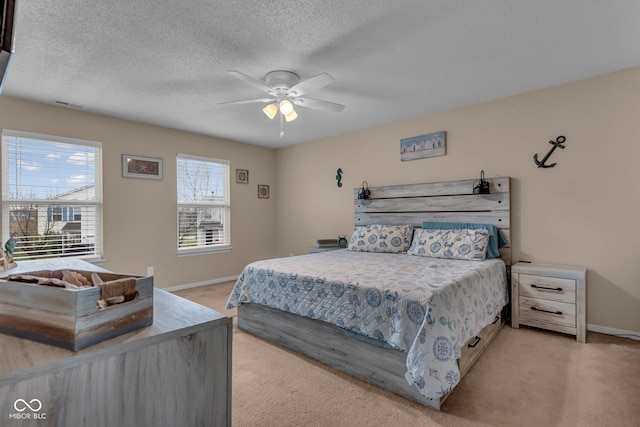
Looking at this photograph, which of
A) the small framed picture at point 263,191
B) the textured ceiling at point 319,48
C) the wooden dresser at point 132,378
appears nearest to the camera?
the wooden dresser at point 132,378

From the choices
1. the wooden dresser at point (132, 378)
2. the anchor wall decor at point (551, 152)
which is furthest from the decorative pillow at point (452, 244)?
the wooden dresser at point (132, 378)

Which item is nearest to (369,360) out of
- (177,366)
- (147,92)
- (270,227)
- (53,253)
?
(177,366)

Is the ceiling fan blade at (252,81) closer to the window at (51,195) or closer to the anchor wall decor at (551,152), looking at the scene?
the window at (51,195)

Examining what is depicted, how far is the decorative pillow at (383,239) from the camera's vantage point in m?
3.87

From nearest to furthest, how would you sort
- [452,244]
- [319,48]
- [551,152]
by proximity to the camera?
[319,48]
[551,152]
[452,244]

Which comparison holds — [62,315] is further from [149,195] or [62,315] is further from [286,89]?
[149,195]

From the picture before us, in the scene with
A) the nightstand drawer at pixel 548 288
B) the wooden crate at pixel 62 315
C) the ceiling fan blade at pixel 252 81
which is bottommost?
the nightstand drawer at pixel 548 288

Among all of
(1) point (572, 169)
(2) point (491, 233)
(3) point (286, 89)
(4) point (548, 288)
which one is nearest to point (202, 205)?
(3) point (286, 89)

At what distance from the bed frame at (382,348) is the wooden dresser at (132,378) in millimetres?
Answer: 1384

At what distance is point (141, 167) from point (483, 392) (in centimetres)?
446

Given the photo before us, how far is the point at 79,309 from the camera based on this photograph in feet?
2.34

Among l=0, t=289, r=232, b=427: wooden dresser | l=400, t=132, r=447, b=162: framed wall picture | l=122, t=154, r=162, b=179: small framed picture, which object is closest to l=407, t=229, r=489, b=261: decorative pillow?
l=400, t=132, r=447, b=162: framed wall picture

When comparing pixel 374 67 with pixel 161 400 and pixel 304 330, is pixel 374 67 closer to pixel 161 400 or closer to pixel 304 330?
pixel 304 330

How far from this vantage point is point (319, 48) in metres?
2.36
